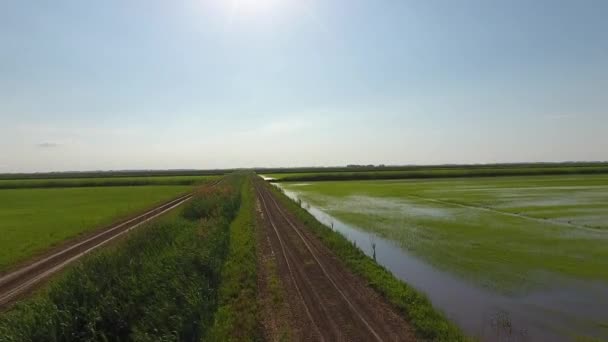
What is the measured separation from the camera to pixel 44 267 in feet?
49.5

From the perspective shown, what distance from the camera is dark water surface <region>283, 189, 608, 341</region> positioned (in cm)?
827

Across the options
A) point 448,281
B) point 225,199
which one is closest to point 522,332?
point 448,281

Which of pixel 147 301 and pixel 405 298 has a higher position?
pixel 147 301

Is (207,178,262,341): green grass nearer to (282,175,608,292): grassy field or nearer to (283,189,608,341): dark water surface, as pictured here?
(283,189,608,341): dark water surface

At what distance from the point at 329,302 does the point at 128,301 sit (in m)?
6.56

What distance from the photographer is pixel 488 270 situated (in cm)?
1306

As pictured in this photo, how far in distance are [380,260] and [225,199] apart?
17.7 m

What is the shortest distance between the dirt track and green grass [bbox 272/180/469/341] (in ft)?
1.07

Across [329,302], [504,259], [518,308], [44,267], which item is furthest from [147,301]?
[504,259]

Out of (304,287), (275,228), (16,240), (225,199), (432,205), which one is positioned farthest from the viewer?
(432,205)

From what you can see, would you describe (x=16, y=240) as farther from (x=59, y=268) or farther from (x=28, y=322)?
(x=28, y=322)

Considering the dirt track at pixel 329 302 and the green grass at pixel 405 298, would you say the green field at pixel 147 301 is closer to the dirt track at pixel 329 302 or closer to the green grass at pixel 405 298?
the dirt track at pixel 329 302

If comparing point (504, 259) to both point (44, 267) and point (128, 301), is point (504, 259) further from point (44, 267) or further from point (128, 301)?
point (44, 267)

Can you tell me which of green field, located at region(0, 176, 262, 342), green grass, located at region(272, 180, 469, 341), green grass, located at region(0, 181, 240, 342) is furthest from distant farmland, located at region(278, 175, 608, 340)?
green grass, located at region(0, 181, 240, 342)
